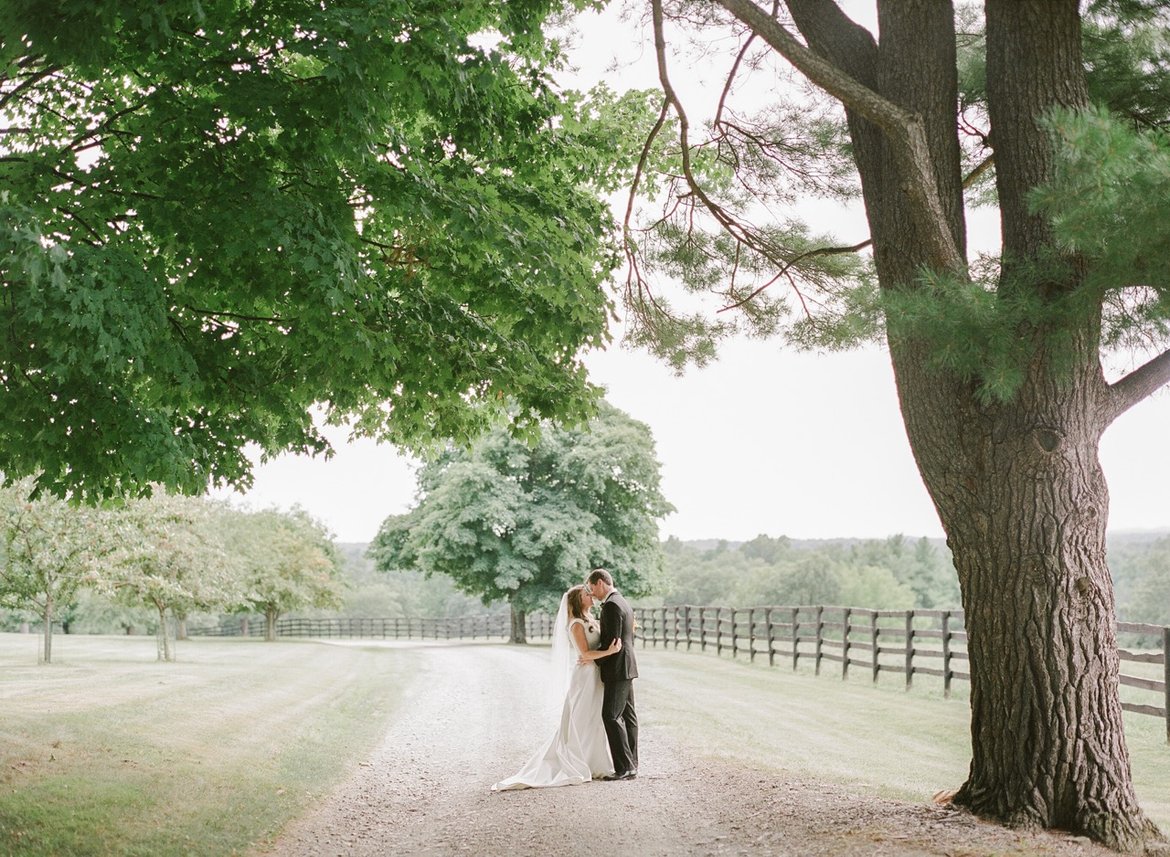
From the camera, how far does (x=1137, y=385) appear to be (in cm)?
643

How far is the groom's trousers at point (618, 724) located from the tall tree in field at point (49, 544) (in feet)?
48.4

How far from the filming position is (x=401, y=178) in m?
7.35

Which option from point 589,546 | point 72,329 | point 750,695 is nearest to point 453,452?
point 589,546

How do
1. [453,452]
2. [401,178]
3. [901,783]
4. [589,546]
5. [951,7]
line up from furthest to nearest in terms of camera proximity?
1. [453,452]
2. [589,546]
3. [901,783]
4. [401,178]
5. [951,7]

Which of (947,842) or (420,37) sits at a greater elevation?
(420,37)

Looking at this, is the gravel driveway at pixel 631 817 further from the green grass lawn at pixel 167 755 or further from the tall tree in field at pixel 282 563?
the tall tree in field at pixel 282 563

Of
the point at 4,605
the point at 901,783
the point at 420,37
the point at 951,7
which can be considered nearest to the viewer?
the point at 420,37

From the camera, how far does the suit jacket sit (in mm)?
8711

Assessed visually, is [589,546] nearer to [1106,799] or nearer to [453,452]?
[453,452]

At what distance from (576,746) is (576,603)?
125 cm

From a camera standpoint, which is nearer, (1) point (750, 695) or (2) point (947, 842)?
(2) point (947, 842)

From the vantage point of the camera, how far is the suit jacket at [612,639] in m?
8.71

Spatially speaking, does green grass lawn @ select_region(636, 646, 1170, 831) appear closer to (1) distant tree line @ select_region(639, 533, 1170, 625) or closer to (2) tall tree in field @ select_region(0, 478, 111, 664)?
(2) tall tree in field @ select_region(0, 478, 111, 664)

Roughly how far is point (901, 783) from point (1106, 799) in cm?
298
